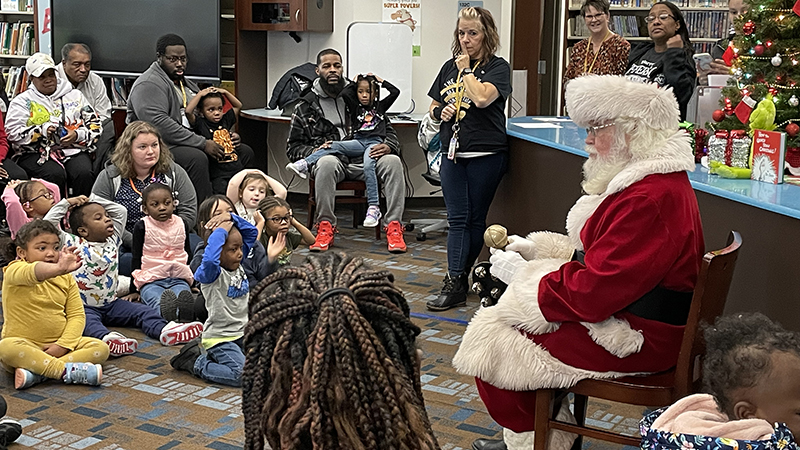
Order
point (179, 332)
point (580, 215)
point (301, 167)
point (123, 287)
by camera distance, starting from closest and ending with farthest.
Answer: point (580, 215), point (179, 332), point (123, 287), point (301, 167)

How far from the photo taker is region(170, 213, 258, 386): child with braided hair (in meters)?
3.41

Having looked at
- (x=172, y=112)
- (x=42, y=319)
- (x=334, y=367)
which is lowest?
(x=42, y=319)

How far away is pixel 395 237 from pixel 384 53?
1.91 metres

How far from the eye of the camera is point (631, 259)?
2129 millimetres

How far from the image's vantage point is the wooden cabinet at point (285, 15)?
6.95 meters

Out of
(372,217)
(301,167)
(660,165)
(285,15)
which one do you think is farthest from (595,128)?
(285,15)

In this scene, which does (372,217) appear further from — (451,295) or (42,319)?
(42,319)

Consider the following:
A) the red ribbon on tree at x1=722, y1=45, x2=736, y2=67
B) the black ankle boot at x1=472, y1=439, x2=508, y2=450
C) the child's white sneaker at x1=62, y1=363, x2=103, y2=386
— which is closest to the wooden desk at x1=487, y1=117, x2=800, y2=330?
the red ribbon on tree at x1=722, y1=45, x2=736, y2=67

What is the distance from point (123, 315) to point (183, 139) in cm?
195

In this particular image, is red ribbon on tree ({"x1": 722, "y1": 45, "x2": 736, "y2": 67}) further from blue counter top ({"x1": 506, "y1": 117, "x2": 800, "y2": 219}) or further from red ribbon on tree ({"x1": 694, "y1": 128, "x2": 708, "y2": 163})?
blue counter top ({"x1": 506, "y1": 117, "x2": 800, "y2": 219})

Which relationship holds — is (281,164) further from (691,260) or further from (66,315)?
(691,260)

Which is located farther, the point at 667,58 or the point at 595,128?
the point at 667,58

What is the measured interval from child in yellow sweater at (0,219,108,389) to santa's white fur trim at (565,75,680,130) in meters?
1.98

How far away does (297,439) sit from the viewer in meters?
1.09
